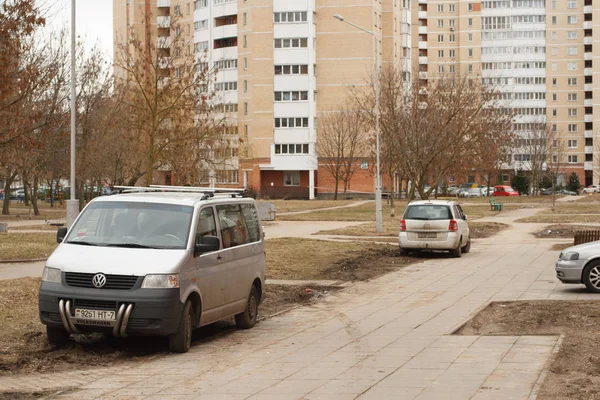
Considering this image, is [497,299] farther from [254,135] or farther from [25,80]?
[254,135]

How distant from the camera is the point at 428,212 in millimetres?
26656

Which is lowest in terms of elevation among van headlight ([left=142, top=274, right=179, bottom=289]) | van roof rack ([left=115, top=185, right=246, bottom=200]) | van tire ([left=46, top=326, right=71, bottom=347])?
van tire ([left=46, top=326, right=71, bottom=347])

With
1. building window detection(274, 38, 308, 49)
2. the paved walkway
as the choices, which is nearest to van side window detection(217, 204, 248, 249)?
the paved walkway

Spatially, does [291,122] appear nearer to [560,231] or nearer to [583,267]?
[560,231]

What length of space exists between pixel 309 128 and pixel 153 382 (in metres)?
89.8

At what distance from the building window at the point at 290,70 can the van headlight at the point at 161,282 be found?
293 ft

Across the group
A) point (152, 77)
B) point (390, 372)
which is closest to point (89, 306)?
point (390, 372)

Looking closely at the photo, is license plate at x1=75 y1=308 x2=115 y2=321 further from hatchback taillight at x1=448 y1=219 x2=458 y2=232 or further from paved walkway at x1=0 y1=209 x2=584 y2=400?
hatchback taillight at x1=448 y1=219 x2=458 y2=232

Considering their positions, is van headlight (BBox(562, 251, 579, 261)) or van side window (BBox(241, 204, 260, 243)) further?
van headlight (BBox(562, 251, 579, 261))

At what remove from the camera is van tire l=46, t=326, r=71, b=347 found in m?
11.1

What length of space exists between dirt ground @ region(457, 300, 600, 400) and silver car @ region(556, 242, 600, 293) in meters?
2.04

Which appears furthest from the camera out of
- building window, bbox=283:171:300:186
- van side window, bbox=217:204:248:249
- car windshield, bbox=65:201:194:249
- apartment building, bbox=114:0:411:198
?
building window, bbox=283:171:300:186

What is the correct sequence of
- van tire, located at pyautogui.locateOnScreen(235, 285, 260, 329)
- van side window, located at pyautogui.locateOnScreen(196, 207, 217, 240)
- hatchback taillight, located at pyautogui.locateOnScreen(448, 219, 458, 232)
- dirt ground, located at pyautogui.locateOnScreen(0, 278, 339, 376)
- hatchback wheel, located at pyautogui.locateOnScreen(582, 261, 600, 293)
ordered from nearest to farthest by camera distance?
dirt ground, located at pyautogui.locateOnScreen(0, 278, 339, 376) → van side window, located at pyautogui.locateOnScreen(196, 207, 217, 240) → van tire, located at pyautogui.locateOnScreen(235, 285, 260, 329) → hatchback wheel, located at pyautogui.locateOnScreen(582, 261, 600, 293) → hatchback taillight, located at pyautogui.locateOnScreen(448, 219, 458, 232)

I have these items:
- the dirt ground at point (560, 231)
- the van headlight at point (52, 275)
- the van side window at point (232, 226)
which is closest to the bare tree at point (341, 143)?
A: the dirt ground at point (560, 231)
